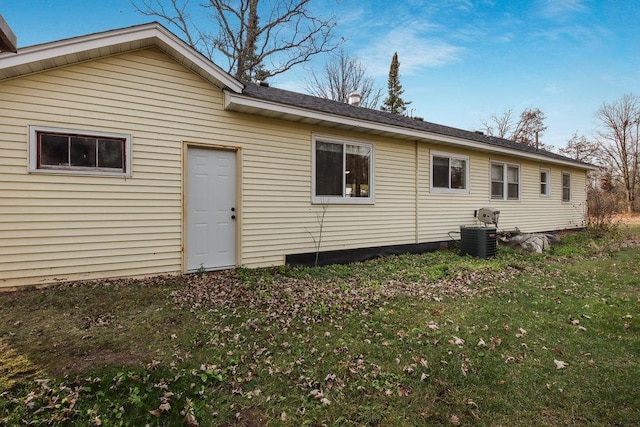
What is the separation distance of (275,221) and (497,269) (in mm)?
4998

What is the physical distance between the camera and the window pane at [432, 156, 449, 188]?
9578 mm

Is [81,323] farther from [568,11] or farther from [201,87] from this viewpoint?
[568,11]

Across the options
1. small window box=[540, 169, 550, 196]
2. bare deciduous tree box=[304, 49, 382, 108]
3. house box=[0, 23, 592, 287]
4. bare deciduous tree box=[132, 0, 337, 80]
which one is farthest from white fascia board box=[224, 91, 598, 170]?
bare deciduous tree box=[304, 49, 382, 108]

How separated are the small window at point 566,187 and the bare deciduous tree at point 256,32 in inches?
495

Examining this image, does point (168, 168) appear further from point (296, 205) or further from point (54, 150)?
point (296, 205)

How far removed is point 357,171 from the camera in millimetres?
8008

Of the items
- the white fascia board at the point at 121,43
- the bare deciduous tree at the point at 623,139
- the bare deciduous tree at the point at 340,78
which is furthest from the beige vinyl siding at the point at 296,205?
the bare deciduous tree at the point at 623,139

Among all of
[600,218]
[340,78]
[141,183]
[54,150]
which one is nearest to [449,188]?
[600,218]

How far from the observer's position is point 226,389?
Result: 2.52 meters

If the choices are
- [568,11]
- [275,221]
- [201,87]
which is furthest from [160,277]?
[568,11]

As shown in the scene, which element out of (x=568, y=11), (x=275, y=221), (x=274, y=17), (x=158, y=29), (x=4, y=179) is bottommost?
(x=275, y=221)

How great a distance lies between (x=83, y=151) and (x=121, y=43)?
1861 millimetres

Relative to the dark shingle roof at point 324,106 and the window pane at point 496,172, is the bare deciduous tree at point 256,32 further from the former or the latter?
the window pane at point 496,172

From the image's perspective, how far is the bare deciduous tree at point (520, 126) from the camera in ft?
93.0
